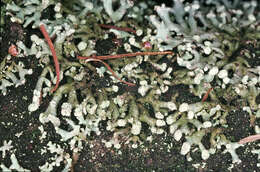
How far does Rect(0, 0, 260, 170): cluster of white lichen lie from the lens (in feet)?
6.04

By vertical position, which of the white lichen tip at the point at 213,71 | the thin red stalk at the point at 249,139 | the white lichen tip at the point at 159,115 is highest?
the white lichen tip at the point at 213,71

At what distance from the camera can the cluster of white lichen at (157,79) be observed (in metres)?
1.84

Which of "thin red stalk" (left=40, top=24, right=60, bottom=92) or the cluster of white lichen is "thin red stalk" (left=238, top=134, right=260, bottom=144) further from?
"thin red stalk" (left=40, top=24, right=60, bottom=92)

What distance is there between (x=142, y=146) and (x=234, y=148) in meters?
0.48

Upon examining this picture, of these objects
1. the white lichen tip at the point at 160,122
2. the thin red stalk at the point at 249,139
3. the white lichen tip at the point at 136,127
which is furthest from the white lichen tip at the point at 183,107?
the thin red stalk at the point at 249,139

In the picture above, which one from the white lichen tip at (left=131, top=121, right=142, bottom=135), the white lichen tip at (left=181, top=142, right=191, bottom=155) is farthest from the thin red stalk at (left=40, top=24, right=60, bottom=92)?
the white lichen tip at (left=181, top=142, right=191, bottom=155)

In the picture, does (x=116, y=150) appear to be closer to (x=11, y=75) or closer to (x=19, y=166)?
(x=19, y=166)

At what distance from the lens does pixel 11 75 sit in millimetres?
1938

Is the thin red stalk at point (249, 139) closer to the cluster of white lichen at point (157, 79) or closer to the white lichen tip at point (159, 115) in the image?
the cluster of white lichen at point (157, 79)

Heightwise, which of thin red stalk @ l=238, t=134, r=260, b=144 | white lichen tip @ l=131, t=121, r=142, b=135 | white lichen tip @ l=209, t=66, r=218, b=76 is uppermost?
white lichen tip @ l=209, t=66, r=218, b=76

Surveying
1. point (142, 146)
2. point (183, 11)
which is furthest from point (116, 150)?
point (183, 11)

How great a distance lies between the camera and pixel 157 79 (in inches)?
74.2

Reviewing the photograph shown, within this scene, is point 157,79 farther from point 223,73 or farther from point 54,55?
point 54,55

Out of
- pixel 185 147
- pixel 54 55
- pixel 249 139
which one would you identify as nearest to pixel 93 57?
pixel 54 55
